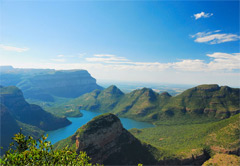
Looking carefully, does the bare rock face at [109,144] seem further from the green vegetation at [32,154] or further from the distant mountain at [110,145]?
the green vegetation at [32,154]

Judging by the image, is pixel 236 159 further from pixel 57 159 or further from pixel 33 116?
pixel 33 116

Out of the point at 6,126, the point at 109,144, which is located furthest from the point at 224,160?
the point at 6,126

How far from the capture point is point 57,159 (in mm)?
17406

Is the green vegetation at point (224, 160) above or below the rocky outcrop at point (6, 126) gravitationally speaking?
above

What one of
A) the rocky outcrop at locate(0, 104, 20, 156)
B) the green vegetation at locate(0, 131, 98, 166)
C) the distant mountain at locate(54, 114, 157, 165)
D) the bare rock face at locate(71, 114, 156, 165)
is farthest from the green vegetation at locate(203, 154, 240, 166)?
the rocky outcrop at locate(0, 104, 20, 156)

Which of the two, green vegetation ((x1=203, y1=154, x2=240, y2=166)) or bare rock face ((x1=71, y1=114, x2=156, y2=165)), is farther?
bare rock face ((x1=71, y1=114, x2=156, y2=165))

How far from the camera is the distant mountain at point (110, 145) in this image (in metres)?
73.8

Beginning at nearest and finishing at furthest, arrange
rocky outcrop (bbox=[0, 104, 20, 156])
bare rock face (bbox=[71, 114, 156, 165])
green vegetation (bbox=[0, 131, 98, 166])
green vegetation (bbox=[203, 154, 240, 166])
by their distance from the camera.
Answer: green vegetation (bbox=[0, 131, 98, 166]), green vegetation (bbox=[203, 154, 240, 166]), bare rock face (bbox=[71, 114, 156, 165]), rocky outcrop (bbox=[0, 104, 20, 156])

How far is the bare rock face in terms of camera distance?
242ft

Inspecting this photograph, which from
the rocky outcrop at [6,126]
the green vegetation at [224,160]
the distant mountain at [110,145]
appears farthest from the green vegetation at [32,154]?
the rocky outcrop at [6,126]

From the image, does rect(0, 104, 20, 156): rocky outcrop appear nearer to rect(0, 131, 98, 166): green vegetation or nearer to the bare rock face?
the bare rock face

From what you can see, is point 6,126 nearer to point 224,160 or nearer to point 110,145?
point 110,145

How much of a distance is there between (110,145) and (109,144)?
36.0 inches

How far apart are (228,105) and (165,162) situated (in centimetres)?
16601
